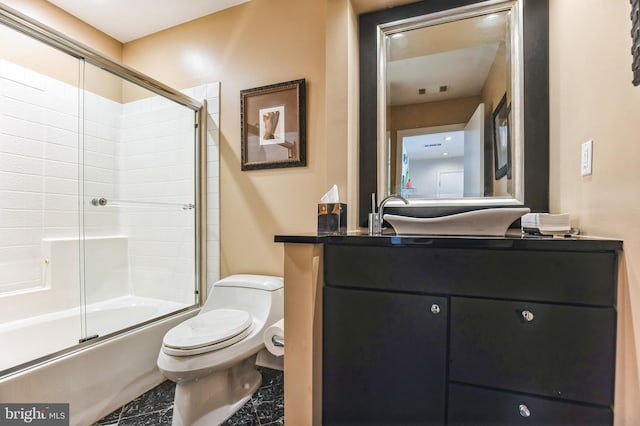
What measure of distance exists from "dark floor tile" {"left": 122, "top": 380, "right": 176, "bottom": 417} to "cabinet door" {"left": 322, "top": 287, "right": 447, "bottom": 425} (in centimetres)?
99

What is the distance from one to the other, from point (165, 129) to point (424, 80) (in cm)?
187

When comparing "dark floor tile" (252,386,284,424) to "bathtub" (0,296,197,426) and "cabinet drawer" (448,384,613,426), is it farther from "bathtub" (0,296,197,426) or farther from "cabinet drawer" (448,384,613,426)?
"cabinet drawer" (448,384,613,426)

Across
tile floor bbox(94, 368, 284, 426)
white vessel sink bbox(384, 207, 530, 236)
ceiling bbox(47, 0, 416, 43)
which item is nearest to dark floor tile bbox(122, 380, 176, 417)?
tile floor bbox(94, 368, 284, 426)

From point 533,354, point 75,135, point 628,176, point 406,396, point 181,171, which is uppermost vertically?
point 75,135

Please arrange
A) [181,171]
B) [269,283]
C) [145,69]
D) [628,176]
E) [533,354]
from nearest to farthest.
A: [628,176] < [533,354] < [269,283] < [181,171] < [145,69]

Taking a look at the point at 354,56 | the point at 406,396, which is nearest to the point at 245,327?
the point at 406,396

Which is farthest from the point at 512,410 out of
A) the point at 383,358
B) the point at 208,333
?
the point at 208,333

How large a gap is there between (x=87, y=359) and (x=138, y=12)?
231 centimetres

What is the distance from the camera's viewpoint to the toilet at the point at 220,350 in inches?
51.1

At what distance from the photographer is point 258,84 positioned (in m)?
1.99

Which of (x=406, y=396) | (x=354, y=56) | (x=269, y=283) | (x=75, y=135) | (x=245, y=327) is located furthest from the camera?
(x=75, y=135)

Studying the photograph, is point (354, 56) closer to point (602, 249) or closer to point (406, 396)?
point (602, 249)

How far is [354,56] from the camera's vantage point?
160 cm

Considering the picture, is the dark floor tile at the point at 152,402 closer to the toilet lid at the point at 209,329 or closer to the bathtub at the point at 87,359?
the bathtub at the point at 87,359
